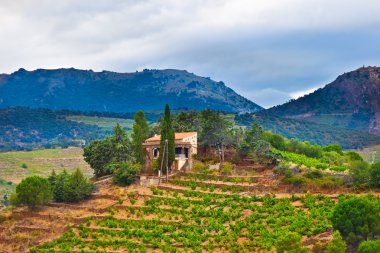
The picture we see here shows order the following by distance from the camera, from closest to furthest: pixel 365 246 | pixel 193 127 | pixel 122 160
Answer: pixel 365 246 < pixel 122 160 < pixel 193 127

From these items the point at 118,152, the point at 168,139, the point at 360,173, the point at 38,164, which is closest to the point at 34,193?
the point at 118,152

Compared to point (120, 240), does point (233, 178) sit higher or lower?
higher

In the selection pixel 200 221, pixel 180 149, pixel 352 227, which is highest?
pixel 180 149

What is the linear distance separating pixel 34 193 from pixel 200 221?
19.2 metres

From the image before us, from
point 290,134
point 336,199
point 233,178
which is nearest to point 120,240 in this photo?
point 233,178

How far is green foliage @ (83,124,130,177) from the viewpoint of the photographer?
230 feet

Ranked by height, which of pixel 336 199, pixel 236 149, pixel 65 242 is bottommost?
pixel 65 242

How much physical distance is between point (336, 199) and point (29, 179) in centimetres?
3304

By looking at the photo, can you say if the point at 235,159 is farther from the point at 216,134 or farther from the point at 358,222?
the point at 358,222

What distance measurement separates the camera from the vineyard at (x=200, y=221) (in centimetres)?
4944

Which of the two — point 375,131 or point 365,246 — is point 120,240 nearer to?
point 365,246

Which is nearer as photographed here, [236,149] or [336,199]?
[336,199]

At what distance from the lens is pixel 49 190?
Answer: 61.8 meters

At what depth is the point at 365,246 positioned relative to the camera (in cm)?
3838
